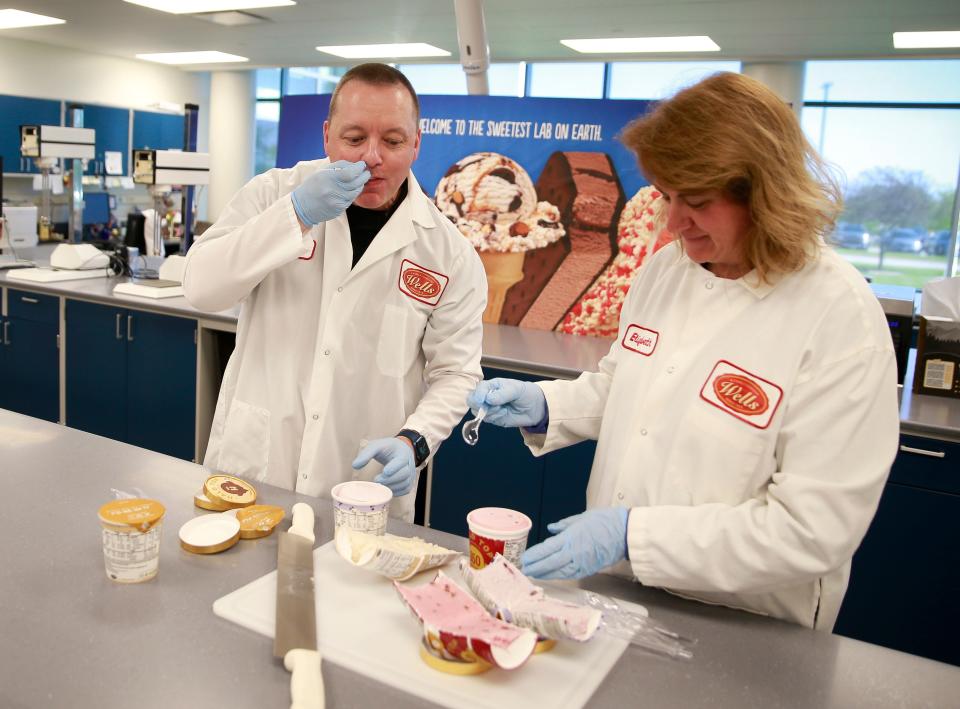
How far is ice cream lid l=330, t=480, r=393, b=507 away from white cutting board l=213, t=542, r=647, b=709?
0.36 ft

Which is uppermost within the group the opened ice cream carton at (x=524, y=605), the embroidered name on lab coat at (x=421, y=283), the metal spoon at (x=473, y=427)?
the embroidered name on lab coat at (x=421, y=283)

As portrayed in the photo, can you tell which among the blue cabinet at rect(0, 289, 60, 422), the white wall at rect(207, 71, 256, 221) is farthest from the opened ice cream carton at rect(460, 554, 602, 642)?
the white wall at rect(207, 71, 256, 221)

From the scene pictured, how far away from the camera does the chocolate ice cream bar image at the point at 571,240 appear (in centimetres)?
355

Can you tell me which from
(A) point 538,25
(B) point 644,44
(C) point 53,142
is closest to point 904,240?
(B) point 644,44

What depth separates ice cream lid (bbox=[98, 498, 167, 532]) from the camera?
122 cm

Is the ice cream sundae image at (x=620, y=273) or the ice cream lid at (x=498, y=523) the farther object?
the ice cream sundae image at (x=620, y=273)

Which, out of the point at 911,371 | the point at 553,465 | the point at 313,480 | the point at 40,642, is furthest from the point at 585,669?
Result: the point at 911,371

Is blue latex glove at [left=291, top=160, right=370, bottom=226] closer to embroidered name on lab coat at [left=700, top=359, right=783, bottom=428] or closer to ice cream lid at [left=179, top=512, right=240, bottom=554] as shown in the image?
ice cream lid at [left=179, top=512, right=240, bottom=554]

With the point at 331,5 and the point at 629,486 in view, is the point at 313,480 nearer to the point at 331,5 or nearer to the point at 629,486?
the point at 629,486

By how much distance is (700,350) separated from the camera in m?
1.40

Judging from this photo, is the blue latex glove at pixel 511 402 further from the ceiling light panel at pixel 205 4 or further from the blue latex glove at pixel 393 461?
the ceiling light panel at pixel 205 4

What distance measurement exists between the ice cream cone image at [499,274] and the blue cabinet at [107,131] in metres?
8.41

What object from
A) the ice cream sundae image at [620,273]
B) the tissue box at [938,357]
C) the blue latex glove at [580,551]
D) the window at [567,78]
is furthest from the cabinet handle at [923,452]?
the window at [567,78]

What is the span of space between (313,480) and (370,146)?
2.59 feet
